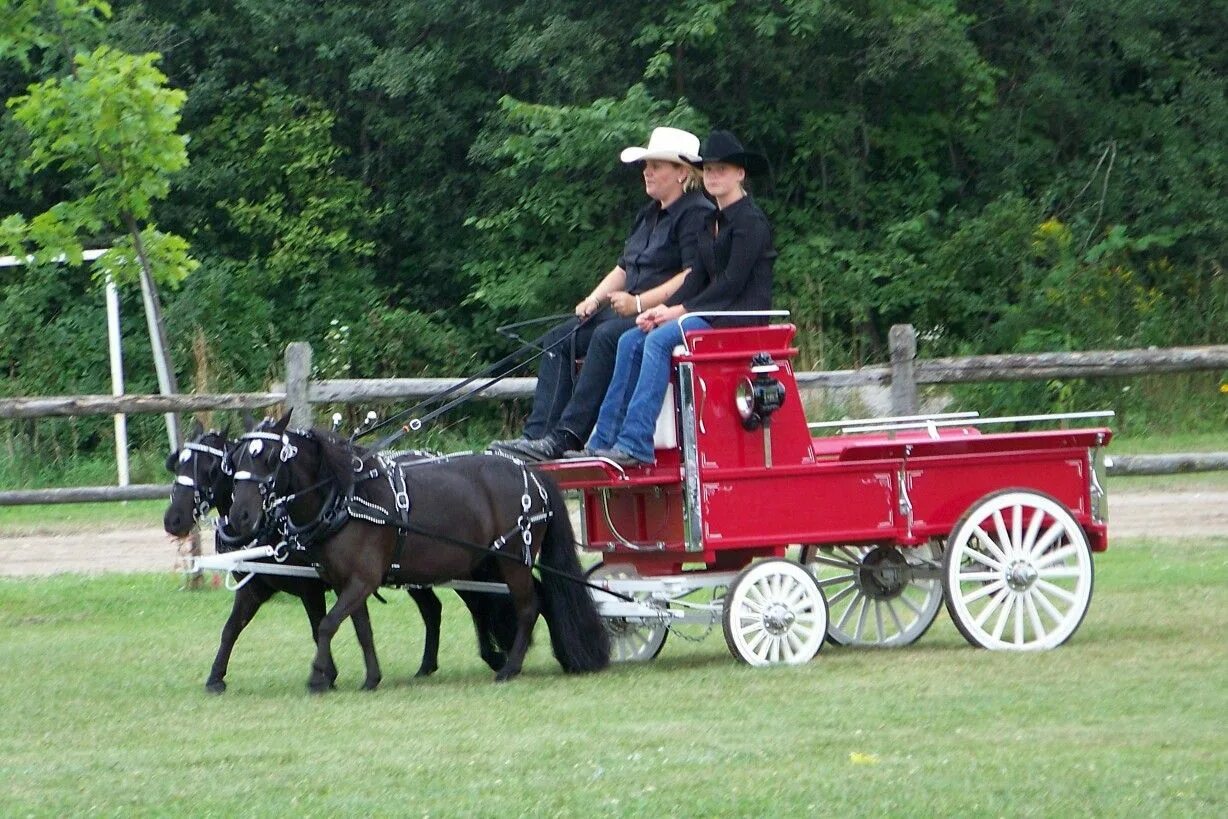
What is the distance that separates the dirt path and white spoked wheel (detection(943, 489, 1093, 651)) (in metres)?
4.36

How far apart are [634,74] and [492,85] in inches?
76.6

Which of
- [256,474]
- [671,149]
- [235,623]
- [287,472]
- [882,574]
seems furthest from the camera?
[882,574]

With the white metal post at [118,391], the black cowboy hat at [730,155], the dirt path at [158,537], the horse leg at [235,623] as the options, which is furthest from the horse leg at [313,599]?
the white metal post at [118,391]

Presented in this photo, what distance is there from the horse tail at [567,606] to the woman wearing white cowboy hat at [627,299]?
1.05ft

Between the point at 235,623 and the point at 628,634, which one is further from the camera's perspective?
the point at 628,634

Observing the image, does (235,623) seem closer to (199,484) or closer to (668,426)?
(199,484)

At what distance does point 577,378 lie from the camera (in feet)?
29.7

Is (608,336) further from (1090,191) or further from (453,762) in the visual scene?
(1090,191)

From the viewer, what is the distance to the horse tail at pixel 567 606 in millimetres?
8641

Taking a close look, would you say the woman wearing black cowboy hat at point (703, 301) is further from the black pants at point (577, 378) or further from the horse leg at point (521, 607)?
the horse leg at point (521, 607)

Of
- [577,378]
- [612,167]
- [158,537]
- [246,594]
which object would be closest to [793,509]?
[577,378]

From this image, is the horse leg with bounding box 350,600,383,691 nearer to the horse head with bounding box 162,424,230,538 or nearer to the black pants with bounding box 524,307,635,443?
the horse head with bounding box 162,424,230,538

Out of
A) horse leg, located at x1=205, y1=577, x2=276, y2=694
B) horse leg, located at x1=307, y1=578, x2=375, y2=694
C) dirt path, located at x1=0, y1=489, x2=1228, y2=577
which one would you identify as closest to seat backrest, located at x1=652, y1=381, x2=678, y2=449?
horse leg, located at x1=307, y1=578, x2=375, y2=694

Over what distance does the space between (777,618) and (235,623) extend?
246 centimetres
